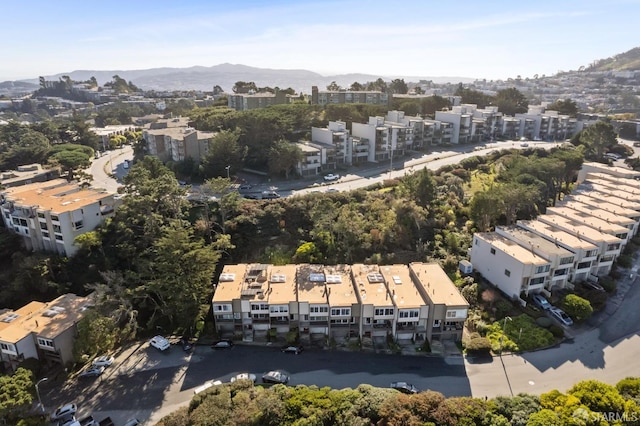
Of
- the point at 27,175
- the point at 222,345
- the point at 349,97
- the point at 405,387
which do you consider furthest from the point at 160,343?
the point at 349,97

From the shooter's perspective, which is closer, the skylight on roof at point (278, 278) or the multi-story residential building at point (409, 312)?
the multi-story residential building at point (409, 312)

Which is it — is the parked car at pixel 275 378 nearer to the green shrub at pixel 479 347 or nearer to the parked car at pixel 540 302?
the green shrub at pixel 479 347

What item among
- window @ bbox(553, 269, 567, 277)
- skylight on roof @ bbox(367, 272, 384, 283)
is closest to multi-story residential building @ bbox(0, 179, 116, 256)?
skylight on roof @ bbox(367, 272, 384, 283)

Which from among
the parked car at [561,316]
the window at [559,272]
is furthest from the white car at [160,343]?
the window at [559,272]

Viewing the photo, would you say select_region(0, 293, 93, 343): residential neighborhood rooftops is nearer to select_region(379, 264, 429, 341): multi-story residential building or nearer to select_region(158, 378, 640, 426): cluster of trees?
select_region(158, 378, 640, 426): cluster of trees

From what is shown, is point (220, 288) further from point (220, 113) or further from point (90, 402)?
point (220, 113)

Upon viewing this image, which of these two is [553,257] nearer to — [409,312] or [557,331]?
[557,331]
